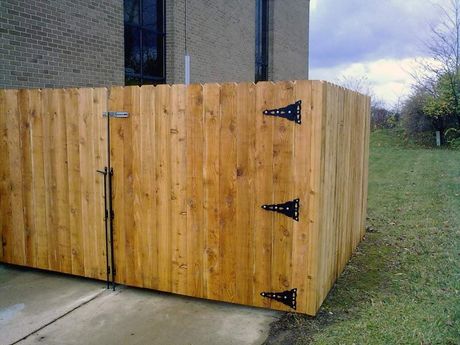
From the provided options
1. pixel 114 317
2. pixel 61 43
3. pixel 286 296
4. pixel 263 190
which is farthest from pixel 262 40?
pixel 114 317

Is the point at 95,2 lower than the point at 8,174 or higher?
higher

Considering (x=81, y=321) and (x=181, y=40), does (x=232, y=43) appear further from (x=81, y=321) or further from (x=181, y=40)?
(x=81, y=321)

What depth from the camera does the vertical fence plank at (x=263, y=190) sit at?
13.9 feet

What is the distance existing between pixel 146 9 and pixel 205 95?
7278 mm

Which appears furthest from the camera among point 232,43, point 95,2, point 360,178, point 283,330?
point 232,43

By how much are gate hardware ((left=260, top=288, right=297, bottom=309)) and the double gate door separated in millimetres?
14

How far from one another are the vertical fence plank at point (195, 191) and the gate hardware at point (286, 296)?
0.73m

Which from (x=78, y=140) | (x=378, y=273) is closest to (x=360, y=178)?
(x=378, y=273)

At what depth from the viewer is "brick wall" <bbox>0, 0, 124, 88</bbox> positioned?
22.6 feet

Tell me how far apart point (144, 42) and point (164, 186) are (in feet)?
22.6

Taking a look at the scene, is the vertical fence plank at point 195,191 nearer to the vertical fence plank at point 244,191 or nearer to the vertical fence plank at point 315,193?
the vertical fence plank at point 244,191

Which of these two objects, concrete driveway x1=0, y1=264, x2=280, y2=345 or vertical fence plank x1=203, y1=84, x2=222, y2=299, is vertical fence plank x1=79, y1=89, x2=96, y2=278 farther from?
vertical fence plank x1=203, y1=84, x2=222, y2=299

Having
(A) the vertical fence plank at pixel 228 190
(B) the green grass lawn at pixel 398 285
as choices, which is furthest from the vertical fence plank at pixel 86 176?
(B) the green grass lawn at pixel 398 285

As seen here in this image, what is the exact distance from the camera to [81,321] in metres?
4.26
